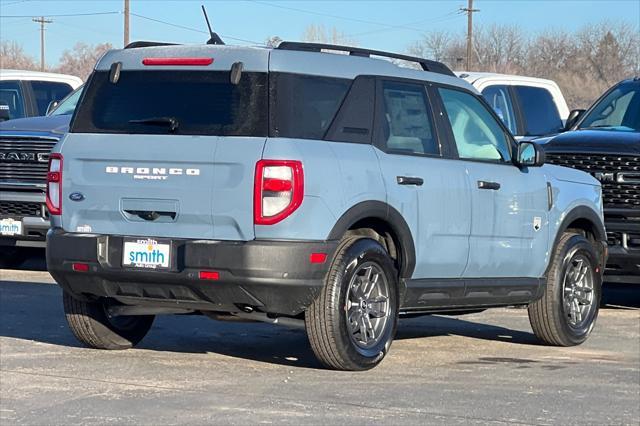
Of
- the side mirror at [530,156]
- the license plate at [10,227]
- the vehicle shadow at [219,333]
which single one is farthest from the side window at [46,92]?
the side mirror at [530,156]

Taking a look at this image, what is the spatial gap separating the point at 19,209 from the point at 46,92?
3.61m

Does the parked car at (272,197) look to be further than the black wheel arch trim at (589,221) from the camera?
No

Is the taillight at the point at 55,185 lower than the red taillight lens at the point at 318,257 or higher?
higher

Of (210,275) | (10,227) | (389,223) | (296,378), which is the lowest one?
(296,378)

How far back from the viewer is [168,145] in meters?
8.27

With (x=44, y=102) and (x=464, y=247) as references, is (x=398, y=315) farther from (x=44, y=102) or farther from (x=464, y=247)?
(x=44, y=102)

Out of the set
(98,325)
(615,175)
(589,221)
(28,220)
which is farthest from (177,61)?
(28,220)

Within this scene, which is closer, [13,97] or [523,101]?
[523,101]

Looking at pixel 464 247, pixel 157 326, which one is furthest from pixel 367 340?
pixel 157 326

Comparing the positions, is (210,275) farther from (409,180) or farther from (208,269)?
(409,180)

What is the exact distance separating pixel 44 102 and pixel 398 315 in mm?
9830

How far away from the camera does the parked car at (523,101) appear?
15977mm

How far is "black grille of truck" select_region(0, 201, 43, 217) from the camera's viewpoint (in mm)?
14363

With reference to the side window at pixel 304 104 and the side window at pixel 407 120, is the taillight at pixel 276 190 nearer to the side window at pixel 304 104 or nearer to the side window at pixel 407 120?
the side window at pixel 304 104
